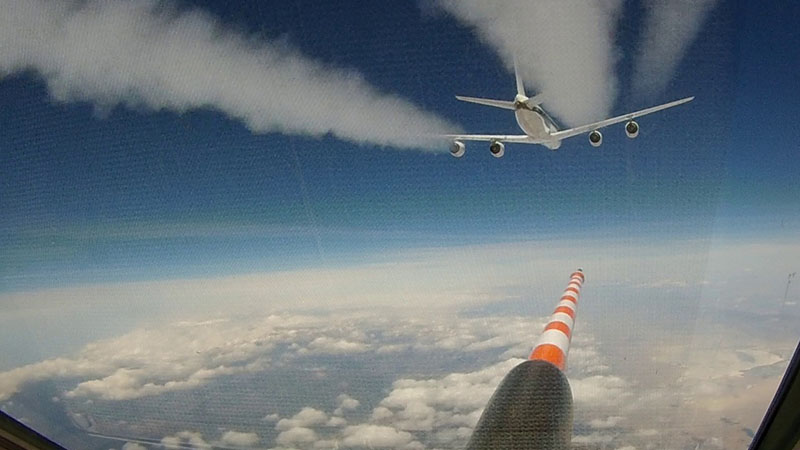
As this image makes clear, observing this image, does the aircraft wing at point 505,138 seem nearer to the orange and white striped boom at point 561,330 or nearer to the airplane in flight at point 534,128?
the airplane in flight at point 534,128

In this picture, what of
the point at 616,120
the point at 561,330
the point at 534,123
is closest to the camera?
the point at 616,120

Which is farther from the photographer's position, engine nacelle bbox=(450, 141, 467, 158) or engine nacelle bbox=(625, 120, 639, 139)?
engine nacelle bbox=(450, 141, 467, 158)

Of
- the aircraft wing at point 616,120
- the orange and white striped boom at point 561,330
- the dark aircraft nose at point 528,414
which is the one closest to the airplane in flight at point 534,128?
the aircraft wing at point 616,120

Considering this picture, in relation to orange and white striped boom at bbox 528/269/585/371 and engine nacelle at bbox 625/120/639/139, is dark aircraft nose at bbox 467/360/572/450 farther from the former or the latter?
engine nacelle at bbox 625/120/639/139

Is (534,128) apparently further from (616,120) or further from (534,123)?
(616,120)

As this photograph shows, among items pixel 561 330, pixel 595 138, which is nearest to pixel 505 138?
pixel 595 138

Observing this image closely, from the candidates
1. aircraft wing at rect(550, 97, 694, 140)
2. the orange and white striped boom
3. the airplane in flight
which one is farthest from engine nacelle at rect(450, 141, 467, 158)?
the orange and white striped boom
